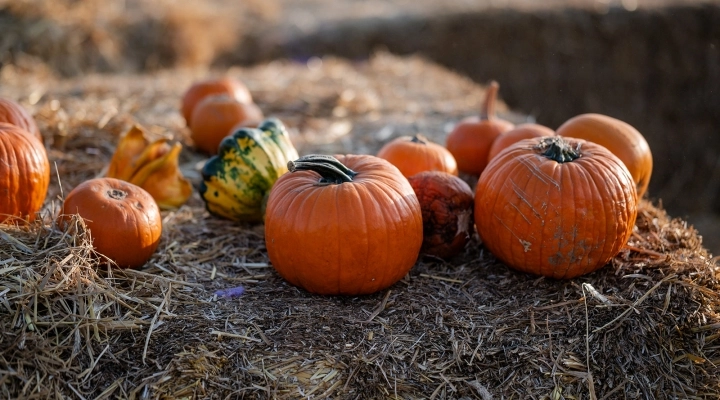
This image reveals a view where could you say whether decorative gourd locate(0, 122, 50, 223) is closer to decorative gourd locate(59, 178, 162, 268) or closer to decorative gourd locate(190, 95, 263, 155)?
decorative gourd locate(59, 178, 162, 268)

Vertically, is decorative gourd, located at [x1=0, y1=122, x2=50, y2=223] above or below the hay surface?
above

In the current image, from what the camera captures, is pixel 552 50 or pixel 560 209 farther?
pixel 552 50

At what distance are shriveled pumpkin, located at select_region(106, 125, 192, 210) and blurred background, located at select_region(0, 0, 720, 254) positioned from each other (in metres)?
7.80

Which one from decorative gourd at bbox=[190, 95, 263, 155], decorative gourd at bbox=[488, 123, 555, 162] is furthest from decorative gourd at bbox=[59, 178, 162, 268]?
decorative gourd at bbox=[488, 123, 555, 162]

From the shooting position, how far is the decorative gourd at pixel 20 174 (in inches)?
141

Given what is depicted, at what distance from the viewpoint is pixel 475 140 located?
200 inches

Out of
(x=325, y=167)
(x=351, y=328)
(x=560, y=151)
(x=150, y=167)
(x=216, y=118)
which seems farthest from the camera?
(x=216, y=118)

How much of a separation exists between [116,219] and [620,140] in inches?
130

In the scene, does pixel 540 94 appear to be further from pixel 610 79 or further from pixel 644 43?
pixel 644 43

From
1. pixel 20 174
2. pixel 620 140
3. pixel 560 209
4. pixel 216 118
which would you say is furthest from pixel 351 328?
pixel 216 118

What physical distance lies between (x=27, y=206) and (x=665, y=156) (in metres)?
12.4

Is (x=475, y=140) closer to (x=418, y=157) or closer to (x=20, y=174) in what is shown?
(x=418, y=157)

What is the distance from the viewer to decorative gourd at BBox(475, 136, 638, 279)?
338 cm

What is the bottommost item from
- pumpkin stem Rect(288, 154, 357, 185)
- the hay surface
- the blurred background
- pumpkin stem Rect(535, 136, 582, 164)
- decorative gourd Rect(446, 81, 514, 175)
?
the blurred background
